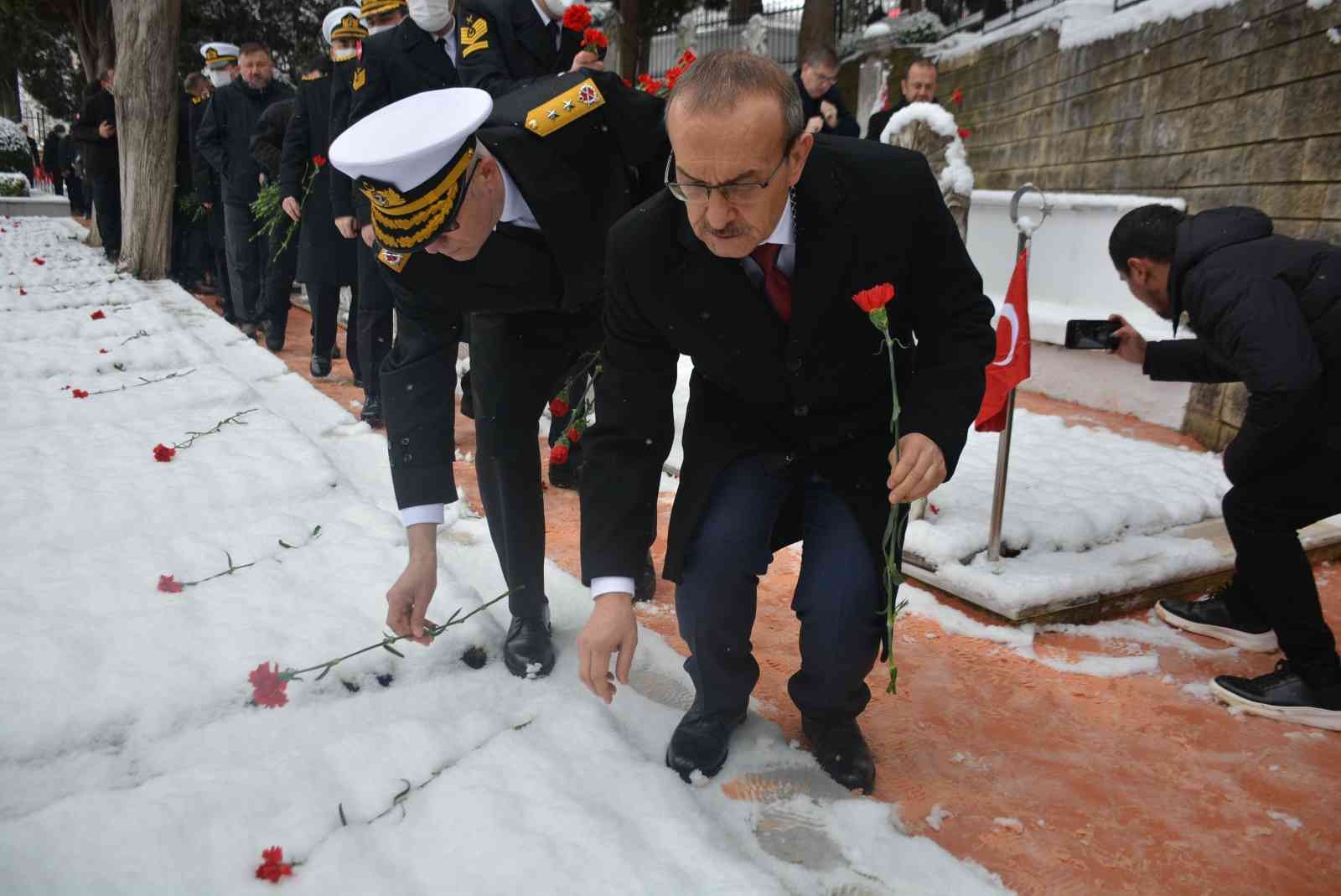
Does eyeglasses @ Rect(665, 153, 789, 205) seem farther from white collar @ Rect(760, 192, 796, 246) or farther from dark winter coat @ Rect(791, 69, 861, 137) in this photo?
dark winter coat @ Rect(791, 69, 861, 137)

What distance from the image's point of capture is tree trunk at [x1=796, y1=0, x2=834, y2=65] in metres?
14.0

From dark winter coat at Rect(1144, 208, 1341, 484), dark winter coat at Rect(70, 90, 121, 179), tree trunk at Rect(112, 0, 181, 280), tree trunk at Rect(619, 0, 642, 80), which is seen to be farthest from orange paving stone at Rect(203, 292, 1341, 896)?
tree trunk at Rect(619, 0, 642, 80)

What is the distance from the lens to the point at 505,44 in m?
3.35

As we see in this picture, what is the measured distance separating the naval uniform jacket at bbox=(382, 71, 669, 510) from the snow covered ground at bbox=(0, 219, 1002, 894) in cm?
60

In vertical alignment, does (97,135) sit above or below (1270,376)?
above

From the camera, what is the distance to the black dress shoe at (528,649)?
2410 mm

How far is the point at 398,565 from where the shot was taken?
9.66 feet

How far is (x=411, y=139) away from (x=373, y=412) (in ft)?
10.5

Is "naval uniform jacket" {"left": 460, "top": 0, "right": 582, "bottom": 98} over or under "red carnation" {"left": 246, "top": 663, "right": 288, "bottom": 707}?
over

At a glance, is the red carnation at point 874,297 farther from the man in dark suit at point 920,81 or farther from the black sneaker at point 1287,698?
the man in dark suit at point 920,81

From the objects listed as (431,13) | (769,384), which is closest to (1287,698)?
(769,384)

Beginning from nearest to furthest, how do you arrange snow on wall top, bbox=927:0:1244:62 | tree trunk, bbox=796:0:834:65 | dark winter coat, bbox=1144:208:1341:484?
1. dark winter coat, bbox=1144:208:1341:484
2. snow on wall top, bbox=927:0:1244:62
3. tree trunk, bbox=796:0:834:65

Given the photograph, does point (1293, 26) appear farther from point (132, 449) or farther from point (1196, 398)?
point (132, 449)

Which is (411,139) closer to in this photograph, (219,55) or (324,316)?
(324,316)
